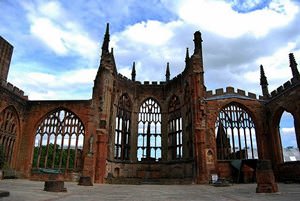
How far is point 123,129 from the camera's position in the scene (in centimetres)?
3127

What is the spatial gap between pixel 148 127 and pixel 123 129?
3617 millimetres

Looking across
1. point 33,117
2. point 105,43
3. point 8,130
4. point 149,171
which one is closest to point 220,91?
point 149,171

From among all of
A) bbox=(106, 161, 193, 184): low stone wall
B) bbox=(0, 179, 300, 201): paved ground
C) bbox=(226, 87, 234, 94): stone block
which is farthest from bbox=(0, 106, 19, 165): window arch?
bbox=(226, 87, 234, 94): stone block

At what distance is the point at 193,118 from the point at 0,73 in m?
24.2

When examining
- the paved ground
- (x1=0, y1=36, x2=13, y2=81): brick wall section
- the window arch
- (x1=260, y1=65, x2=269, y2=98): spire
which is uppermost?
(x1=0, y1=36, x2=13, y2=81): brick wall section

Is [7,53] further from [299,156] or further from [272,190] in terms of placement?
[299,156]

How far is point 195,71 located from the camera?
2642cm

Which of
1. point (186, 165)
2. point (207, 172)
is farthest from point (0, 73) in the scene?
point (207, 172)

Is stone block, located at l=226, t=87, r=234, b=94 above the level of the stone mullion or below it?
above

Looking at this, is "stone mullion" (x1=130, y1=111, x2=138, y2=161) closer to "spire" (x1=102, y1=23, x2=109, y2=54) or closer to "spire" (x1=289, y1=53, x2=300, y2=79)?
"spire" (x1=102, y1=23, x2=109, y2=54)

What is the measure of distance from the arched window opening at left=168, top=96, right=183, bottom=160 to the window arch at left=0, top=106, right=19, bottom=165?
18.6m

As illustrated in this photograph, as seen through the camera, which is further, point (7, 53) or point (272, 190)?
point (7, 53)

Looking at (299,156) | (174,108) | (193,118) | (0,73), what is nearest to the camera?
(193,118)

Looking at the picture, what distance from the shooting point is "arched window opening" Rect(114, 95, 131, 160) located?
1187 inches
